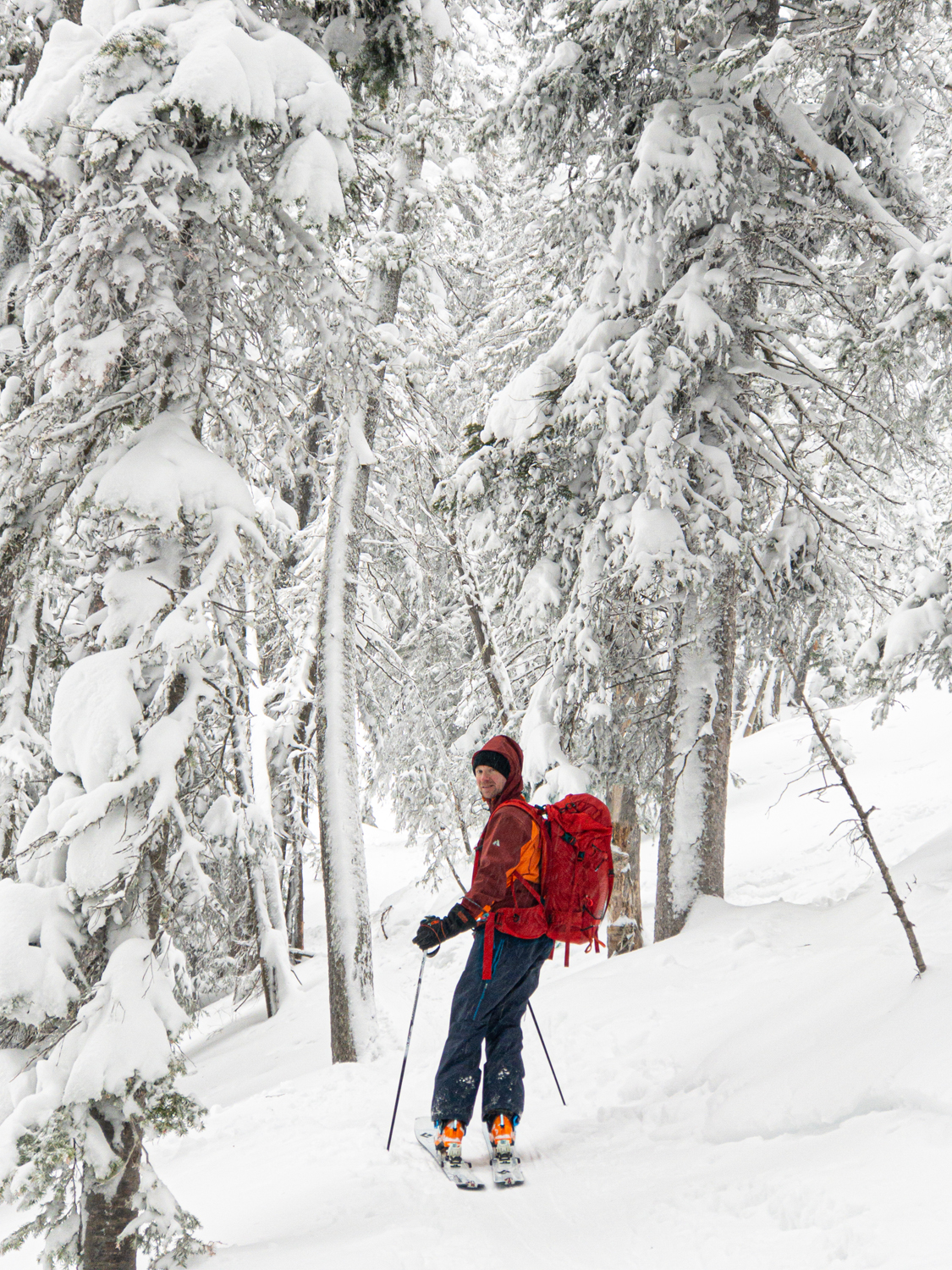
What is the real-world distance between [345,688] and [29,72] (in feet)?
20.8

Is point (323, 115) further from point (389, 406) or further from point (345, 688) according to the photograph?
point (345, 688)

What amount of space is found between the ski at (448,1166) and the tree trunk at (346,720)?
14.2ft

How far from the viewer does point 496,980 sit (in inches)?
193

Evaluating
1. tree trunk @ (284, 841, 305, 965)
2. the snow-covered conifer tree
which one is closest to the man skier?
→ the snow-covered conifer tree

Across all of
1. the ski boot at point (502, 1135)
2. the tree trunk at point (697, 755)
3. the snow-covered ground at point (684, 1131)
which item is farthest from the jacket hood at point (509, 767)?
the tree trunk at point (697, 755)

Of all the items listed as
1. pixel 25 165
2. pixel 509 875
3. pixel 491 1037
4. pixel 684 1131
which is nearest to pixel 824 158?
pixel 25 165

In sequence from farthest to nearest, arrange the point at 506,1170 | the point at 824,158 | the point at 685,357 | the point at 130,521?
the point at 824,158
the point at 685,357
the point at 506,1170
the point at 130,521

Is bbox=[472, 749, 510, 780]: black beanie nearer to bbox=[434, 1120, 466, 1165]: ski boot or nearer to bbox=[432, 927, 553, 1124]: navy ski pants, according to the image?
bbox=[432, 927, 553, 1124]: navy ski pants

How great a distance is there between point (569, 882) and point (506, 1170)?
1.48 m

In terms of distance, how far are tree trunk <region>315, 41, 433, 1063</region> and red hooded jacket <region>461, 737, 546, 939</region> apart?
4.82 metres

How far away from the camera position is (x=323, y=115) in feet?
15.0

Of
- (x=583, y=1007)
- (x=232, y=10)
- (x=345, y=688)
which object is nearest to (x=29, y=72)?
(x=232, y=10)

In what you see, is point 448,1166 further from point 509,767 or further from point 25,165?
point 25,165

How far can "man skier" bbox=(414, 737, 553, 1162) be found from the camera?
15.6 feet
